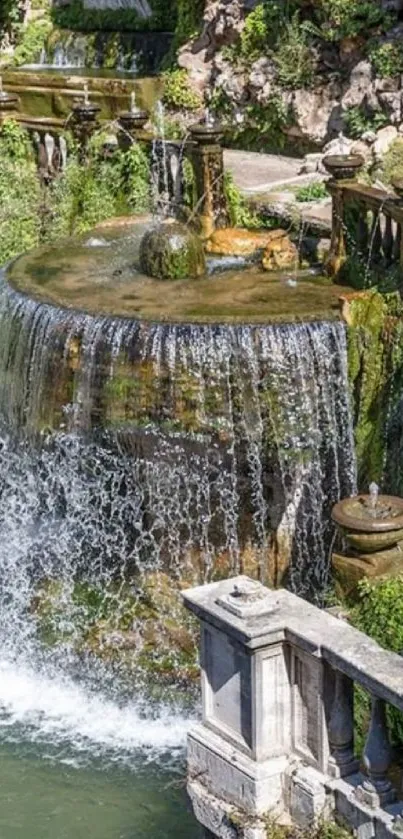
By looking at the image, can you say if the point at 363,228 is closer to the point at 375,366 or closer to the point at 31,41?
the point at 375,366

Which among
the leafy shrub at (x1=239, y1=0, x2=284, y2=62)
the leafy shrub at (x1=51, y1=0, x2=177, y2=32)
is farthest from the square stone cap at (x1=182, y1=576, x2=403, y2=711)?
the leafy shrub at (x1=51, y1=0, x2=177, y2=32)

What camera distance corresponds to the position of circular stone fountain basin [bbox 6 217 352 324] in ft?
38.2

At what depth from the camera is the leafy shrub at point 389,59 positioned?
19562 millimetres

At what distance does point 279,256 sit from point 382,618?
5712mm

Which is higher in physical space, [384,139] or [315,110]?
[315,110]

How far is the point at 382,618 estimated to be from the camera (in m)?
7.64

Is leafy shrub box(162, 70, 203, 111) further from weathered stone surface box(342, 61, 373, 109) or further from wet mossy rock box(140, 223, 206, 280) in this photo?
wet mossy rock box(140, 223, 206, 280)

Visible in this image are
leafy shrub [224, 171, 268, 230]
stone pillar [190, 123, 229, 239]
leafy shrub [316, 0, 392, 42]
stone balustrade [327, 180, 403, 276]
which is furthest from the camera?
leafy shrub [316, 0, 392, 42]

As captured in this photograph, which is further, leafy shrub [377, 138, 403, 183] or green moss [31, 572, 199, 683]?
leafy shrub [377, 138, 403, 183]

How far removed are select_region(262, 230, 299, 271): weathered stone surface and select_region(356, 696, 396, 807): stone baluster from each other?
22.4 ft

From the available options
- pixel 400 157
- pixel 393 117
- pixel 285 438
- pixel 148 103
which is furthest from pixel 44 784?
pixel 148 103

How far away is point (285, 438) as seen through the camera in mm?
11484

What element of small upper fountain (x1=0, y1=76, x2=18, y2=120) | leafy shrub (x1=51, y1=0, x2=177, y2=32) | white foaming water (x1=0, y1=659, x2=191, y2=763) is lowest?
white foaming water (x1=0, y1=659, x2=191, y2=763)

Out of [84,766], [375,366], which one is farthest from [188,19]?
[84,766]
